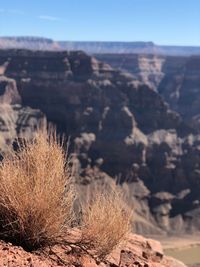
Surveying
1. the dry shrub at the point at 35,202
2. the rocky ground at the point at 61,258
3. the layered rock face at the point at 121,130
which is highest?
the dry shrub at the point at 35,202

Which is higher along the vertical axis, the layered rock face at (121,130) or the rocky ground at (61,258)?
the rocky ground at (61,258)

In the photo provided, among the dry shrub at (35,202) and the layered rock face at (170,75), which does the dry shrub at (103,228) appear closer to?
the dry shrub at (35,202)

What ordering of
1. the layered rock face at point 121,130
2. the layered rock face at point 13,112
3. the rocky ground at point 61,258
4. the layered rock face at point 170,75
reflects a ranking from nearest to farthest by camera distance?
the rocky ground at point 61,258 → the layered rock face at point 121,130 → the layered rock face at point 13,112 → the layered rock face at point 170,75

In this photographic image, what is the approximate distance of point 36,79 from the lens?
103562 millimetres

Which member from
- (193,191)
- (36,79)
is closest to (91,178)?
(193,191)

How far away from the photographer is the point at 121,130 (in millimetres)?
91750

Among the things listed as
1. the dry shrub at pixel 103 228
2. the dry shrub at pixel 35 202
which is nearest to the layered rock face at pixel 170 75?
the dry shrub at pixel 103 228

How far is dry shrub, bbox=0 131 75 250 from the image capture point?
741 cm

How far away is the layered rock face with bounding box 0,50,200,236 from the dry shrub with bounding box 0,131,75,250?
68.7 metres

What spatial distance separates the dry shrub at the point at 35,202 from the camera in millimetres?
7410

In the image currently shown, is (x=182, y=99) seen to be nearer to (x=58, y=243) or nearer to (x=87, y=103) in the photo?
(x=87, y=103)

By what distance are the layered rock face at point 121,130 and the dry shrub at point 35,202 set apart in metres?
68.7

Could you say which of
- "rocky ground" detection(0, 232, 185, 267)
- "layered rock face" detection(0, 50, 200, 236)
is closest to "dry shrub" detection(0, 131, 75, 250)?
"rocky ground" detection(0, 232, 185, 267)

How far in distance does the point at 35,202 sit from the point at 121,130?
277 feet
